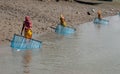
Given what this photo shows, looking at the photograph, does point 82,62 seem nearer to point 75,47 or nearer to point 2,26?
point 75,47

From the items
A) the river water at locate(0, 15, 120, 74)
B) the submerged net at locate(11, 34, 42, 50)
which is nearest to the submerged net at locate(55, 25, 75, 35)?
the river water at locate(0, 15, 120, 74)

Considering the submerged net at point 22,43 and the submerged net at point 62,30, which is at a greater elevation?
the submerged net at point 22,43

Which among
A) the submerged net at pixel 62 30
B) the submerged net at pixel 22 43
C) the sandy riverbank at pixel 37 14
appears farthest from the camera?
the submerged net at pixel 62 30

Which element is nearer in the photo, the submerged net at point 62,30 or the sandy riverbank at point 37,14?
the sandy riverbank at point 37,14

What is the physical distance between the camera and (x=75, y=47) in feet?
69.3

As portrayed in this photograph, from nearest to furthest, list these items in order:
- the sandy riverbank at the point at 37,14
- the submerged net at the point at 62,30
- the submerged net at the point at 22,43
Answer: the submerged net at the point at 22,43, the sandy riverbank at the point at 37,14, the submerged net at the point at 62,30

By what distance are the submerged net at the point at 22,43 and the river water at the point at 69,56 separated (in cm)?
30

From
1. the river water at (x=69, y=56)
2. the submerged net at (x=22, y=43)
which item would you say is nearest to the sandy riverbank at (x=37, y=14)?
the submerged net at (x=22, y=43)

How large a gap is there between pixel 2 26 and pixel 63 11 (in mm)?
12802

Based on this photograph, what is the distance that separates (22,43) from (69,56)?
2.21 m

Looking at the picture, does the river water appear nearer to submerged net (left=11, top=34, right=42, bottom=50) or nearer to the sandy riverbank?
submerged net (left=11, top=34, right=42, bottom=50)

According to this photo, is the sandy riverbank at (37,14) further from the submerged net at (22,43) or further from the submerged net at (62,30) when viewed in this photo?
the submerged net at (22,43)

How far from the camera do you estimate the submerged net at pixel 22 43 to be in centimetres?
1845

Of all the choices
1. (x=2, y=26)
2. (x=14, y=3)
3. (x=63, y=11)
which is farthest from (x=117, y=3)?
(x=2, y=26)
